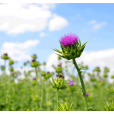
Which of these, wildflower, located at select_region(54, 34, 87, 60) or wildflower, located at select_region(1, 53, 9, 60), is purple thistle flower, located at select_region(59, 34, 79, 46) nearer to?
wildflower, located at select_region(54, 34, 87, 60)

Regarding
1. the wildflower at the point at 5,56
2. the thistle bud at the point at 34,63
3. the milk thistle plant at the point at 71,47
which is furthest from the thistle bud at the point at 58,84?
the wildflower at the point at 5,56

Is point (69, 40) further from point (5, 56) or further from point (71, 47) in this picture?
point (5, 56)


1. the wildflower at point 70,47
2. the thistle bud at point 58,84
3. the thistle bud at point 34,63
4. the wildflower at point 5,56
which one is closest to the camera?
the wildflower at point 70,47

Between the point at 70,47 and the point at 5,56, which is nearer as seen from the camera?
the point at 70,47

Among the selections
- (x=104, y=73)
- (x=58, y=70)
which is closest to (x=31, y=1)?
(x=58, y=70)

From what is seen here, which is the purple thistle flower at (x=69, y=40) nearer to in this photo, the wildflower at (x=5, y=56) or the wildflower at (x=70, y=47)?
the wildflower at (x=70, y=47)

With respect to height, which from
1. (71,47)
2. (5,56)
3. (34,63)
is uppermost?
(5,56)

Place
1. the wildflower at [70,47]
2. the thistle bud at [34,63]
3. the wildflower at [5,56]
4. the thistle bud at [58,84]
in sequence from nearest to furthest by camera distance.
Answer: the wildflower at [70,47] → the thistle bud at [58,84] → the thistle bud at [34,63] → the wildflower at [5,56]

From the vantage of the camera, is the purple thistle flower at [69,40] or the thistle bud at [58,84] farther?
the thistle bud at [58,84]

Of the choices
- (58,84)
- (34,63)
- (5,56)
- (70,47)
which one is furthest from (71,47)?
(5,56)

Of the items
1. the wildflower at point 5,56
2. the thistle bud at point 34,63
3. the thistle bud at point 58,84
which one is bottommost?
the thistle bud at point 58,84

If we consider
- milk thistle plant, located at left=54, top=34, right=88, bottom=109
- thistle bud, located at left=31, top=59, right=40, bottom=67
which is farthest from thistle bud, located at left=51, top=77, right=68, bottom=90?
thistle bud, located at left=31, top=59, right=40, bottom=67

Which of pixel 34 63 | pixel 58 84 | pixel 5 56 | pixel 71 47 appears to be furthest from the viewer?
pixel 5 56

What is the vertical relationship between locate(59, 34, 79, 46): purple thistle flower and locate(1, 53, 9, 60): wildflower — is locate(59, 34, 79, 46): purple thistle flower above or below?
below
